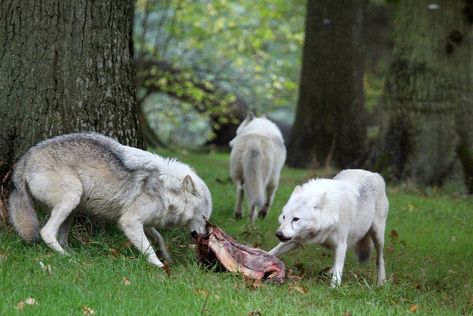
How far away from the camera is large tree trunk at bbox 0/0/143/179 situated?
8273 millimetres

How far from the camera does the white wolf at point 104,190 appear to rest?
292 inches

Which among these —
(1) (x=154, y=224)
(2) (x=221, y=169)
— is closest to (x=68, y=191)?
(1) (x=154, y=224)

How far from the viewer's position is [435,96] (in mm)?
14609

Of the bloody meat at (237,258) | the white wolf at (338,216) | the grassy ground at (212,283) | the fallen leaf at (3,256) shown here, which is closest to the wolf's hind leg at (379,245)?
the white wolf at (338,216)

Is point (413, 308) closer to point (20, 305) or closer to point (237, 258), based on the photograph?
point (237, 258)

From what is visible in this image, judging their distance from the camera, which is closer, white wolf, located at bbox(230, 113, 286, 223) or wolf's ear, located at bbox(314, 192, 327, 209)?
wolf's ear, located at bbox(314, 192, 327, 209)

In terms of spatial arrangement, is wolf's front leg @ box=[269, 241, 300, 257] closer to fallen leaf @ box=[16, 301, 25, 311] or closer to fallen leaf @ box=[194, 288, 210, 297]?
fallen leaf @ box=[194, 288, 210, 297]

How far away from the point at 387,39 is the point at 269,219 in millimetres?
19774

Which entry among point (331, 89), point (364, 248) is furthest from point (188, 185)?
point (331, 89)

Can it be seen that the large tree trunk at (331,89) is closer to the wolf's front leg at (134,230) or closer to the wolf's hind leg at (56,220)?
the wolf's front leg at (134,230)

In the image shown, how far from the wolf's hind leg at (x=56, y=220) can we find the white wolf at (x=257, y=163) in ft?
11.8

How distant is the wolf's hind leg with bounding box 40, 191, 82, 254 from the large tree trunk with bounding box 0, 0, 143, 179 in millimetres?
1165

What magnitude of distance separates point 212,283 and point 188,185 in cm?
135

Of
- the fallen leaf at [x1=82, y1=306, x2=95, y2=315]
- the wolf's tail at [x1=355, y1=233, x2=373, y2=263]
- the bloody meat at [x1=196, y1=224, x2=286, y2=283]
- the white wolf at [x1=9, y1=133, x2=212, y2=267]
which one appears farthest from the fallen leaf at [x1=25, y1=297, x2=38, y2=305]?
the wolf's tail at [x1=355, y1=233, x2=373, y2=263]
